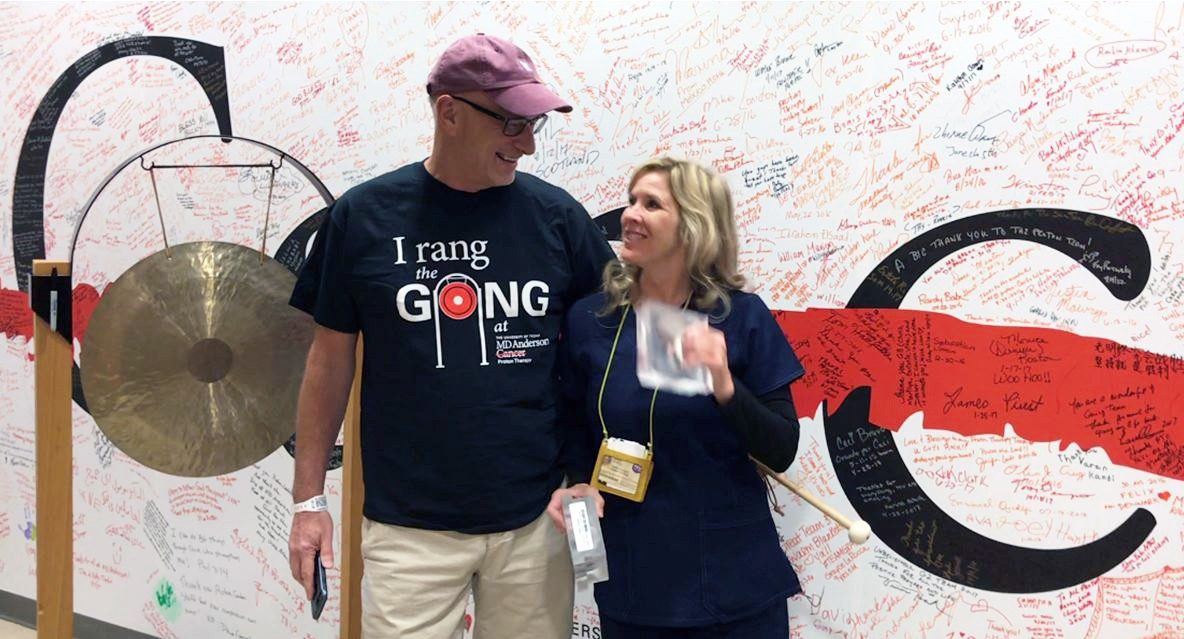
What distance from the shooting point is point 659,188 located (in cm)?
154

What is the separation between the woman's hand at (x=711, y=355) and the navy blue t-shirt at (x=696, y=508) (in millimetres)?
86

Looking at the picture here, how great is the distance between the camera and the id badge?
1438 mm

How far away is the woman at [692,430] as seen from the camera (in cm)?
141

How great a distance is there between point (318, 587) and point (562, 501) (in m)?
0.46

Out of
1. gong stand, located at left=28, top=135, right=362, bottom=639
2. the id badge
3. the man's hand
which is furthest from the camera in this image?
gong stand, located at left=28, top=135, right=362, bottom=639

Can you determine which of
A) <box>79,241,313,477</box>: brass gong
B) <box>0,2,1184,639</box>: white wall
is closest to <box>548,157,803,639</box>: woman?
<box>0,2,1184,639</box>: white wall

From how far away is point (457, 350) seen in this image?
149 centimetres

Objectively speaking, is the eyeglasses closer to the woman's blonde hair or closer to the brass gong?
the woman's blonde hair

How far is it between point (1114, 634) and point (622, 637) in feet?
3.10

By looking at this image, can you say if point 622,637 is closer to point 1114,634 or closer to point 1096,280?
point 1114,634

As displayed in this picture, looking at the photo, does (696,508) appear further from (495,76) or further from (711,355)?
(495,76)

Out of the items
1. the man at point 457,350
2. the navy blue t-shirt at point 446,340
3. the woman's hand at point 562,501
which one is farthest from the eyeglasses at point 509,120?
the woman's hand at point 562,501

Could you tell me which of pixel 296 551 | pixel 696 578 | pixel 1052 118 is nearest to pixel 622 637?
pixel 696 578

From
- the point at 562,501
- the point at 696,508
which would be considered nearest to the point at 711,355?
the point at 696,508
